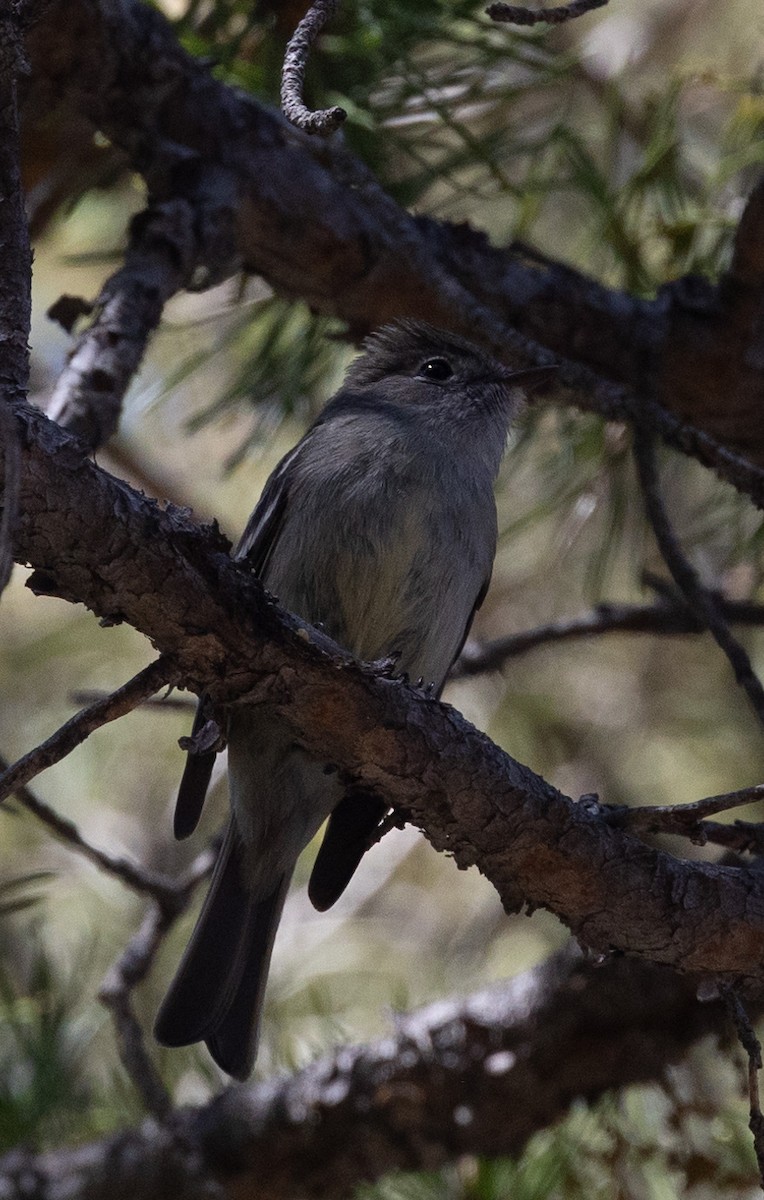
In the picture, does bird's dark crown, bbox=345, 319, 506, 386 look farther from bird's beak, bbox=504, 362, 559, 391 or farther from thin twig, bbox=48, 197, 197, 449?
thin twig, bbox=48, 197, 197, 449

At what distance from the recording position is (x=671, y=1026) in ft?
10.4

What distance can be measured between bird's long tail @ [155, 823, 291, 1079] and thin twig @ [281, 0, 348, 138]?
1.80 m

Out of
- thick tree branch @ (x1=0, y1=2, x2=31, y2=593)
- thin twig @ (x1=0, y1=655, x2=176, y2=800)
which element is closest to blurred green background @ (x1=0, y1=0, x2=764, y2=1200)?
thin twig @ (x1=0, y1=655, x2=176, y2=800)

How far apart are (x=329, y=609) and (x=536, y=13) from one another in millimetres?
1370

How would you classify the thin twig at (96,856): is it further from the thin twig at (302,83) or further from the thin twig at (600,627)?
the thin twig at (302,83)

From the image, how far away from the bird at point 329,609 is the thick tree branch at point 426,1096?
0.33 meters

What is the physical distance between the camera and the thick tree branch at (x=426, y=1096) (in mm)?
3178

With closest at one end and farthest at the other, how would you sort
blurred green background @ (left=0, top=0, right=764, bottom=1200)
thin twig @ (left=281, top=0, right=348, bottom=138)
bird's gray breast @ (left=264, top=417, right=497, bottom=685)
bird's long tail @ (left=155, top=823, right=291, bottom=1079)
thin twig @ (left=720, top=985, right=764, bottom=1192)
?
thin twig @ (left=281, top=0, right=348, bottom=138) → thin twig @ (left=720, top=985, right=764, bottom=1192) → bird's gray breast @ (left=264, top=417, right=497, bottom=685) → bird's long tail @ (left=155, top=823, right=291, bottom=1079) → blurred green background @ (left=0, top=0, right=764, bottom=1200)

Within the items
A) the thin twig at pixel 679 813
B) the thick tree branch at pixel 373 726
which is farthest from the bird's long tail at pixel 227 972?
the thin twig at pixel 679 813

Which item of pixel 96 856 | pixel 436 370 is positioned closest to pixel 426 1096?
pixel 96 856

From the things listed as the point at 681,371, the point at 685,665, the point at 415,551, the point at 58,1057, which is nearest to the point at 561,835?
the point at 415,551

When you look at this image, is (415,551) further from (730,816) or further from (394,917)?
(394,917)

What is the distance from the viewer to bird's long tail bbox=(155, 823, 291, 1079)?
307cm

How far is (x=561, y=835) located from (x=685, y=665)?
122 inches
